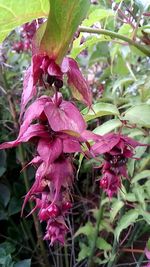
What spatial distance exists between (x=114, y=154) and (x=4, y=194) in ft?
2.93

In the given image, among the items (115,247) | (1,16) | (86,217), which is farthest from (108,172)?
(86,217)

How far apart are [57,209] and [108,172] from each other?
0.16 metres

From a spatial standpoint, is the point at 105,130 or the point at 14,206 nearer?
the point at 105,130

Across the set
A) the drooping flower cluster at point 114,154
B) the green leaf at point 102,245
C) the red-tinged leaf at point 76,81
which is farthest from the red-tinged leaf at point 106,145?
the green leaf at point 102,245

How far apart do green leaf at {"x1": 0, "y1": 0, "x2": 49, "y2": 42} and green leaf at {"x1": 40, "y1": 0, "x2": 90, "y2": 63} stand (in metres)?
0.07

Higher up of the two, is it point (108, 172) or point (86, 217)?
point (108, 172)

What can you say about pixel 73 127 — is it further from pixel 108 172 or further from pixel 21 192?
pixel 21 192

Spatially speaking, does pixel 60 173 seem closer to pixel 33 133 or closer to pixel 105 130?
pixel 33 133

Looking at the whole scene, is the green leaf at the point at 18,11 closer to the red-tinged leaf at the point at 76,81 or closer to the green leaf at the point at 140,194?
the red-tinged leaf at the point at 76,81

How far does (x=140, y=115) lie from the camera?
0.62m

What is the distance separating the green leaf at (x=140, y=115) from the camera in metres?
0.62

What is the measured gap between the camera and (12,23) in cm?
42

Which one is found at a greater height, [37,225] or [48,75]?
[48,75]

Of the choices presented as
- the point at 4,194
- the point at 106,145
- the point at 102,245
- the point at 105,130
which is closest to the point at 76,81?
the point at 106,145
